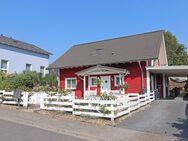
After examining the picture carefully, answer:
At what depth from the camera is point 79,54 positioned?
25.1m

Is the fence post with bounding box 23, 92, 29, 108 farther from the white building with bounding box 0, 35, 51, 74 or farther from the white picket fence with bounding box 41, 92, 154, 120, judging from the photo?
the white building with bounding box 0, 35, 51, 74

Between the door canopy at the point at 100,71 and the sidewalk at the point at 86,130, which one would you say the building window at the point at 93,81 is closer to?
the door canopy at the point at 100,71

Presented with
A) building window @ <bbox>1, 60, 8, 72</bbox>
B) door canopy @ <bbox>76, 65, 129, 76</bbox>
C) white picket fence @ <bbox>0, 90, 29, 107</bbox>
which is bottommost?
white picket fence @ <bbox>0, 90, 29, 107</bbox>

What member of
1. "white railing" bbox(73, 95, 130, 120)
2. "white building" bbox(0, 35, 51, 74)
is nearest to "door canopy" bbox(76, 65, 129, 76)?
"white railing" bbox(73, 95, 130, 120)

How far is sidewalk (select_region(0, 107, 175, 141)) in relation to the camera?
7646mm

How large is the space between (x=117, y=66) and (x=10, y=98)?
958 centimetres

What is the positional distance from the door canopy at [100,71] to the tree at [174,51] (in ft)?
96.3

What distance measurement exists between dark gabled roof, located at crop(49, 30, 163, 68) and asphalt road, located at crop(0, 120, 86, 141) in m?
12.0

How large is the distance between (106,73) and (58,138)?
13.1 metres

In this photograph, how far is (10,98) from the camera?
50.0ft

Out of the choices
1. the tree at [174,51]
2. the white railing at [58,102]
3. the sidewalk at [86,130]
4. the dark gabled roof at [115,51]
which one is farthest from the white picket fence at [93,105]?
the tree at [174,51]

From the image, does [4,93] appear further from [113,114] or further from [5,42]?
[5,42]

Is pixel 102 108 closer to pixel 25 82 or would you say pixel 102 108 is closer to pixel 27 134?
pixel 27 134

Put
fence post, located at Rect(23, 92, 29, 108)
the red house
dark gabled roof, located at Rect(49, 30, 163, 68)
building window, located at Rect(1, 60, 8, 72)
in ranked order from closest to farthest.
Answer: fence post, located at Rect(23, 92, 29, 108), the red house, dark gabled roof, located at Rect(49, 30, 163, 68), building window, located at Rect(1, 60, 8, 72)
